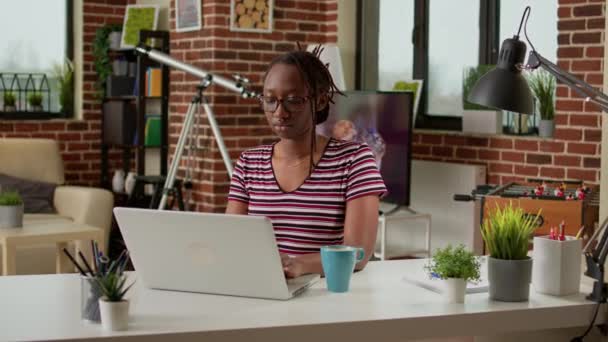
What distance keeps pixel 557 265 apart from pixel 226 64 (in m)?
3.82

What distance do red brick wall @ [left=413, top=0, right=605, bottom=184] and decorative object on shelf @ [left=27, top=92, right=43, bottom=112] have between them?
3561 millimetres

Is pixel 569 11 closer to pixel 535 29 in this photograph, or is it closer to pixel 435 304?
pixel 535 29

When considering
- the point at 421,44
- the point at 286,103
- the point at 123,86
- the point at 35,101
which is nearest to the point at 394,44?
the point at 421,44

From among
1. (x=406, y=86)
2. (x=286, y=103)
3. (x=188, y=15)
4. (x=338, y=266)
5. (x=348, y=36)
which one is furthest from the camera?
(x=348, y=36)

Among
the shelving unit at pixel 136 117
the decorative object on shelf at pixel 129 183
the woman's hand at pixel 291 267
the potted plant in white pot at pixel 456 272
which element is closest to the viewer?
the potted plant in white pot at pixel 456 272

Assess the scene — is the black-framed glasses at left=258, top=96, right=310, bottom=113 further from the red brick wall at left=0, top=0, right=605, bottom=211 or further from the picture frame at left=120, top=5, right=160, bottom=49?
the picture frame at left=120, top=5, right=160, bottom=49

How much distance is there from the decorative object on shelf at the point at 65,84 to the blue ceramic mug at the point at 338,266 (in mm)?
5355

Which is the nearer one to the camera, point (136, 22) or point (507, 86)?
point (507, 86)

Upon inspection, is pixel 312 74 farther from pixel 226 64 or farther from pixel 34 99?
pixel 34 99

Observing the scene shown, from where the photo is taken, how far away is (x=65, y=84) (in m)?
7.20

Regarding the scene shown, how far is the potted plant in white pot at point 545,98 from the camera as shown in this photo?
488cm

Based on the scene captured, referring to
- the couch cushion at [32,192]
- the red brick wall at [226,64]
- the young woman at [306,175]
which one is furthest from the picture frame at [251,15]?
the young woman at [306,175]

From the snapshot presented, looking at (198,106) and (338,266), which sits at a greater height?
(198,106)

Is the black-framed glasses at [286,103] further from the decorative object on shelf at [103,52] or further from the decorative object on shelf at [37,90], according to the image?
the decorative object on shelf at [37,90]
